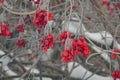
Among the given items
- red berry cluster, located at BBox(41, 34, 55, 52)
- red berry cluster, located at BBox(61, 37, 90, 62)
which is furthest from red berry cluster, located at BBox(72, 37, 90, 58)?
red berry cluster, located at BBox(41, 34, 55, 52)

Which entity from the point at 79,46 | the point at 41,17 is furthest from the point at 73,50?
the point at 41,17

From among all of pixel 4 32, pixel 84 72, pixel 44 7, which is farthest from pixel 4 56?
pixel 44 7

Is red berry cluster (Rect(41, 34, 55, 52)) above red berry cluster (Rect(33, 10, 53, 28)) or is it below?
below

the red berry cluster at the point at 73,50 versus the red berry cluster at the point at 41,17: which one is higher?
the red berry cluster at the point at 41,17

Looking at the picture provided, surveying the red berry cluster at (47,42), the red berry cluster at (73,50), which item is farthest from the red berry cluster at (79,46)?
the red berry cluster at (47,42)

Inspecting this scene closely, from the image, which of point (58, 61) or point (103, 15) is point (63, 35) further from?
point (58, 61)

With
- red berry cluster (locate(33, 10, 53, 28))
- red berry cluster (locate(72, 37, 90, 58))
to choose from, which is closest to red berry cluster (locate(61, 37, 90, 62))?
red berry cluster (locate(72, 37, 90, 58))

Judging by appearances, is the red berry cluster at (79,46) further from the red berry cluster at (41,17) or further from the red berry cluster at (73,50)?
the red berry cluster at (41,17)

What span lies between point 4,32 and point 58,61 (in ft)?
7.32

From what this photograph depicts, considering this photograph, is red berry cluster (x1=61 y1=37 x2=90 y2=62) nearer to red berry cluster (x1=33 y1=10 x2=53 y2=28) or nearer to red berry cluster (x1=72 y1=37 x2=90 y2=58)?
red berry cluster (x1=72 y1=37 x2=90 y2=58)

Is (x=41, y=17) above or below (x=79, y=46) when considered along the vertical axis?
above

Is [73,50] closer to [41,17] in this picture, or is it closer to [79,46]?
[79,46]

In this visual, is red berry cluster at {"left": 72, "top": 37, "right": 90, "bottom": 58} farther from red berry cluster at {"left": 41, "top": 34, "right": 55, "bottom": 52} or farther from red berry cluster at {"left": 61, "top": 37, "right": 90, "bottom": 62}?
red berry cluster at {"left": 41, "top": 34, "right": 55, "bottom": 52}

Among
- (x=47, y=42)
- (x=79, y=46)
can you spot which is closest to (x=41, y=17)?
(x=47, y=42)
